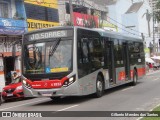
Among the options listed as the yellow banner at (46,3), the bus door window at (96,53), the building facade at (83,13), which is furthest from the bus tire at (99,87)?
the building facade at (83,13)

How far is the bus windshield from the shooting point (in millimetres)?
15578

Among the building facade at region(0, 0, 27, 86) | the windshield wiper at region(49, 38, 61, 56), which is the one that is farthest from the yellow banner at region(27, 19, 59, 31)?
the windshield wiper at region(49, 38, 61, 56)

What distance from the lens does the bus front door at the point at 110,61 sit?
63.2ft

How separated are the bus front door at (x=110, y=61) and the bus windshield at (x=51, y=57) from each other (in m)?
3.88

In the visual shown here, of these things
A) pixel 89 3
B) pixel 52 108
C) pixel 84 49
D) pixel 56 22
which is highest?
pixel 89 3

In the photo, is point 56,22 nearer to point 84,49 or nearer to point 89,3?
point 89,3

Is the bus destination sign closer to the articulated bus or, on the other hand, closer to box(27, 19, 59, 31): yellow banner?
the articulated bus

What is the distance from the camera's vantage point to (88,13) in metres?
43.7

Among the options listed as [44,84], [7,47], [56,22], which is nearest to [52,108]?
[44,84]

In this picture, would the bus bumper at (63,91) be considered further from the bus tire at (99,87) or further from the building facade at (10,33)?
the building facade at (10,33)

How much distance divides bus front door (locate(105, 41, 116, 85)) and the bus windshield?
3.88m

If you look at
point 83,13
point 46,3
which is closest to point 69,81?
point 46,3

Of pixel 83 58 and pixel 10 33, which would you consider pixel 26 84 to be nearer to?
pixel 83 58

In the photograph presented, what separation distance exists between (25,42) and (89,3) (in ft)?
96.1
